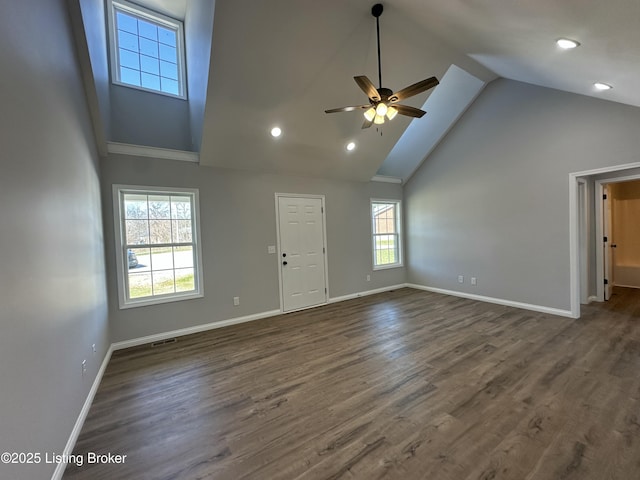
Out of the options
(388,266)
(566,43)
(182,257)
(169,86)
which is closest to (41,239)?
(182,257)

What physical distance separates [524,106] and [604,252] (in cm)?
295

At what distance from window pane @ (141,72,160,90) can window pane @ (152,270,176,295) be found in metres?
2.94

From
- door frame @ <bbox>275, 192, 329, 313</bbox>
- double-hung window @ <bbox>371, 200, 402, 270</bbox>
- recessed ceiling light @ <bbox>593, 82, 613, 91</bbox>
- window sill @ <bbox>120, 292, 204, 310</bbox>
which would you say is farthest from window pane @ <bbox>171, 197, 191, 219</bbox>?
recessed ceiling light @ <bbox>593, 82, 613, 91</bbox>

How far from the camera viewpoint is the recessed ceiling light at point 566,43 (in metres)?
2.21

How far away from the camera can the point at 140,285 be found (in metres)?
3.87

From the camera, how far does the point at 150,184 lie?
3861mm

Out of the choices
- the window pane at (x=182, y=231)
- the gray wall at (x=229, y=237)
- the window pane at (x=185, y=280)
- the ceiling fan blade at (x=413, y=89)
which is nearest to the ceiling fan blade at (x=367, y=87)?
the ceiling fan blade at (x=413, y=89)

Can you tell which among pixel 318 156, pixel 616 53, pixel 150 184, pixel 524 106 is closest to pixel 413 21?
pixel 616 53

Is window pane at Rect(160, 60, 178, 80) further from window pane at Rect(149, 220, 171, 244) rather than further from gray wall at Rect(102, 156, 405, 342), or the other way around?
window pane at Rect(149, 220, 171, 244)

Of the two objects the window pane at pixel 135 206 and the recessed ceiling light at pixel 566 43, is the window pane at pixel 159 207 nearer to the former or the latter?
the window pane at pixel 135 206

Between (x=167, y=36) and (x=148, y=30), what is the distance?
0.87 feet

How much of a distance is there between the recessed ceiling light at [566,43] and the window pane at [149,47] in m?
5.21

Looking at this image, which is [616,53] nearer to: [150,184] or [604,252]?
[604,252]

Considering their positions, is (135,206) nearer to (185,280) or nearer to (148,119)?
(185,280)
